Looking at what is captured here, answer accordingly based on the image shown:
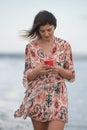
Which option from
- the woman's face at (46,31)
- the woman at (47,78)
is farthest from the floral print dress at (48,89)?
the woman's face at (46,31)

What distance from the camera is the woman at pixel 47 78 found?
3.79 m

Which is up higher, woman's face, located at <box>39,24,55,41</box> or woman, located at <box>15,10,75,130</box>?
woman's face, located at <box>39,24,55,41</box>

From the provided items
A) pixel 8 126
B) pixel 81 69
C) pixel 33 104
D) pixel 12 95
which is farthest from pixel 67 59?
pixel 81 69

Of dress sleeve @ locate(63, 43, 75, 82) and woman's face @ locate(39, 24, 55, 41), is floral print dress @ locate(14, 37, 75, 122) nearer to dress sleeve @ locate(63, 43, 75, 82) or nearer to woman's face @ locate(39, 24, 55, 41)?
dress sleeve @ locate(63, 43, 75, 82)

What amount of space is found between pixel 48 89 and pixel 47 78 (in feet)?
0.25

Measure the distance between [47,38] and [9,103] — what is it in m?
3.77

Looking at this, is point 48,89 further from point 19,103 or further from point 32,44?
point 19,103

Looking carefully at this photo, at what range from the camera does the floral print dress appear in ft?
12.5

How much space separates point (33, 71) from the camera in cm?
376

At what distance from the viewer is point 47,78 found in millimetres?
3816

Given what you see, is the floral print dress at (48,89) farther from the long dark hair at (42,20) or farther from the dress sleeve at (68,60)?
the long dark hair at (42,20)

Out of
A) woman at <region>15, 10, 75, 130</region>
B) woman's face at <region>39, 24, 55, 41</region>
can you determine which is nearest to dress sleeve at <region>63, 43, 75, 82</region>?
woman at <region>15, 10, 75, 130</region>

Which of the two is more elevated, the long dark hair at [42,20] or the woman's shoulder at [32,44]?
the long dark hair at [42,20]

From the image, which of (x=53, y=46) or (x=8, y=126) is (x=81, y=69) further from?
(x=53, y=46)
